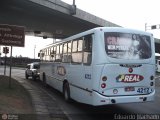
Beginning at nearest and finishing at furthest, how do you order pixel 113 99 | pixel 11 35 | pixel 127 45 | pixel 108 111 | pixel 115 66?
pixel 113 99
pixel 115 66
pixel 127 45
pixel 108 111
pixel 11 35

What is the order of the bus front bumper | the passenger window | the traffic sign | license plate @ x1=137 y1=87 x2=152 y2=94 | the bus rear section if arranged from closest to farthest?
the bus front bumper, the bus rear section, license plate @ x1=137 y1=87 x2=152 y2=94, the passenger window, the traffic sign

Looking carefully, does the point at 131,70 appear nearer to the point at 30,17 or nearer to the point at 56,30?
the point at 30,17

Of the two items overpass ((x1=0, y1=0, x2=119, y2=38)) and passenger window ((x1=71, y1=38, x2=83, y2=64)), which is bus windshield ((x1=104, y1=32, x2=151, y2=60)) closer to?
passenger window ((x1=71, y1=38, x2=83, y2=64))

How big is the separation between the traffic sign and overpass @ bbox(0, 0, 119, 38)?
24.1 ft

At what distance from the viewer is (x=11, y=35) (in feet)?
59.5

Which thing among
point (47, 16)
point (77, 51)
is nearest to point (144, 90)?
point (77, 51)

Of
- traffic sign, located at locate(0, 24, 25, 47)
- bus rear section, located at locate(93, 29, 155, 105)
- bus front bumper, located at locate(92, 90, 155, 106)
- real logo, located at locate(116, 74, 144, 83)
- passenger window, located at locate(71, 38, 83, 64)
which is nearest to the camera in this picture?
bus front bumper, located at locate(92, 90, 155, 106)

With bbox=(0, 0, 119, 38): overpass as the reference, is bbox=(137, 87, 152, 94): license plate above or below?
below

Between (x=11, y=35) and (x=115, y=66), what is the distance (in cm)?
817

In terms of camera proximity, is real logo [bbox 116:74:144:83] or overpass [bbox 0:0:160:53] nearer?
real logo [bbox 116:74:144:83]

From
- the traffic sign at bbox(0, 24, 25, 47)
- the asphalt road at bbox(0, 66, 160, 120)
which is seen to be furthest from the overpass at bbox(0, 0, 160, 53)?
the asphalt road at bbox(0, 66, 160, 120)

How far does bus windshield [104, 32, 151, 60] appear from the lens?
11750 mm

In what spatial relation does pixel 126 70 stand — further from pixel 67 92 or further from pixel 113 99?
pixel 67 92

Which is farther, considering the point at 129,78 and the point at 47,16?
the point at 47,16
